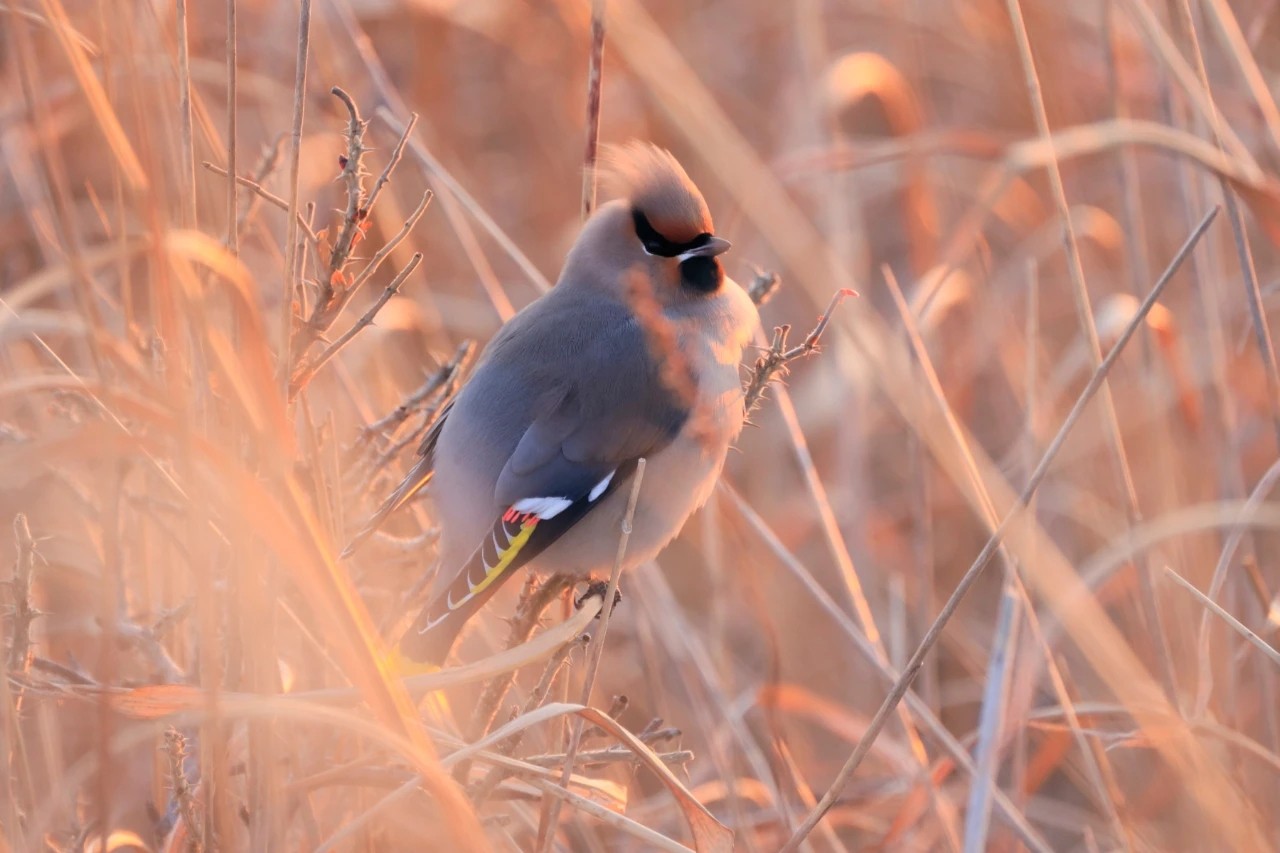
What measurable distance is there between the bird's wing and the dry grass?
7.3 inches

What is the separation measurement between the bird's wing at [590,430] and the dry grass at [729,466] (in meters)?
0.19

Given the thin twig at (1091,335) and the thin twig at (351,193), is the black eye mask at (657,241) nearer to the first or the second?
the thin twig at (1091,335)

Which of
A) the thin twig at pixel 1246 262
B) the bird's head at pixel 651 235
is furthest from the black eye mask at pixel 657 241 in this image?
the thin twig at pixel 1246 262

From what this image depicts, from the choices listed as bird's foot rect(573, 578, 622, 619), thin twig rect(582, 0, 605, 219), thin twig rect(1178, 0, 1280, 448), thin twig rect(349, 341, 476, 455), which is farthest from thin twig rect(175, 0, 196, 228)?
thin twig rect(1178, 0, 1280, 448)

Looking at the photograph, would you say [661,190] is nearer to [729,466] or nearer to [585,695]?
[585,695]

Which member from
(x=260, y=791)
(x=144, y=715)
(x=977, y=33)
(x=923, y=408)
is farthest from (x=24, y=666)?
(x=977, y=33)

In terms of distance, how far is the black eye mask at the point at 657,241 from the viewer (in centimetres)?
274

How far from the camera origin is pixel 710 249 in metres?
2.66

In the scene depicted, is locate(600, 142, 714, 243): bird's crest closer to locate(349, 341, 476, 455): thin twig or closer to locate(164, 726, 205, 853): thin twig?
locate(349, 341, 476, 455): thin twig

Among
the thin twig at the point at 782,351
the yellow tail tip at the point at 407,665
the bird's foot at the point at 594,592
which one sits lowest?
the bird's foot at the point at 594,592

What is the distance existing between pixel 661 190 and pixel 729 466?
2007 mm

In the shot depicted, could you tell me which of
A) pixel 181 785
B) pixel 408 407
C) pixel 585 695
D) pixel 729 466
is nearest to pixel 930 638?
pixel 585 695

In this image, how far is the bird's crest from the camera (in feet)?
8.84

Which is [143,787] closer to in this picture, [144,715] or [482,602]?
[482,602]
